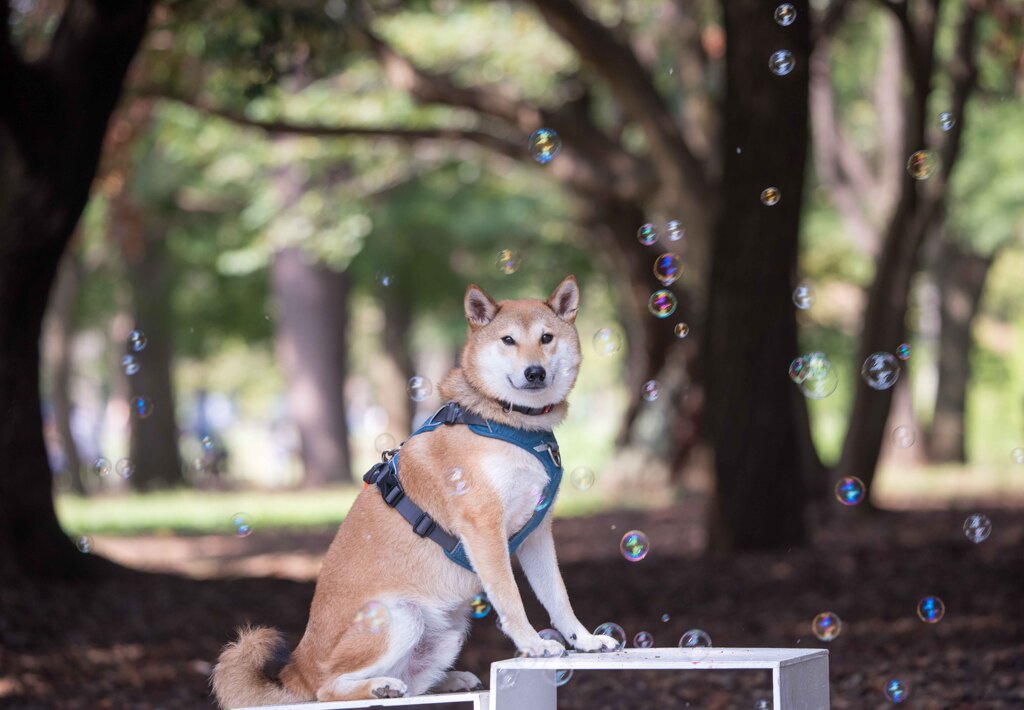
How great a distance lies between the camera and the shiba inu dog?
5078mm

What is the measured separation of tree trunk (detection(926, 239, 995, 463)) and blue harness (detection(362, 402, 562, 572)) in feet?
76.4

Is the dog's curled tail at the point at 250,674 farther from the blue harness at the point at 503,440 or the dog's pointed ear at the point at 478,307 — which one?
the dog's pointed ear at the point at 478,307

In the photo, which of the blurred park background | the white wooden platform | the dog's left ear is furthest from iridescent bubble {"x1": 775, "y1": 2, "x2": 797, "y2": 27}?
the white wooden platform

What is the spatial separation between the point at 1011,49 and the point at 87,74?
9.66m

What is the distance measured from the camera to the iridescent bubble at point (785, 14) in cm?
1084

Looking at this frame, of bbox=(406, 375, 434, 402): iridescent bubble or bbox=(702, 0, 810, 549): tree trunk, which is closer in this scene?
bbox=(406, 375, 434, 402): iridescent bubble

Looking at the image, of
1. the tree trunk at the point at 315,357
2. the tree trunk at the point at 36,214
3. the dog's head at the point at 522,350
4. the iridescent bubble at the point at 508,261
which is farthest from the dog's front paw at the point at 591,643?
the tree trunk at the point at 315,357

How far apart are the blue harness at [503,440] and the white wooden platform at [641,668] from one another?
1.57ft

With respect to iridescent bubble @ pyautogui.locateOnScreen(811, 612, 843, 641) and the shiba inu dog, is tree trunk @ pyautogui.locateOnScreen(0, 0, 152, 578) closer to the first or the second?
the shiba inu dog

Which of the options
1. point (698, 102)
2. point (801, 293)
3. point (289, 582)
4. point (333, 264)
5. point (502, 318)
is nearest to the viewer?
point (502, 318)

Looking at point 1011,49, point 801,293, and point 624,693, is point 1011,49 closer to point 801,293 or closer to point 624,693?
point 801,293

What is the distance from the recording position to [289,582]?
467 inches

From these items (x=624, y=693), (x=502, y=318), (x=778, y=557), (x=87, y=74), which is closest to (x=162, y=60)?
(x=87, y=74)

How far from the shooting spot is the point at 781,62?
1099 centimetres
